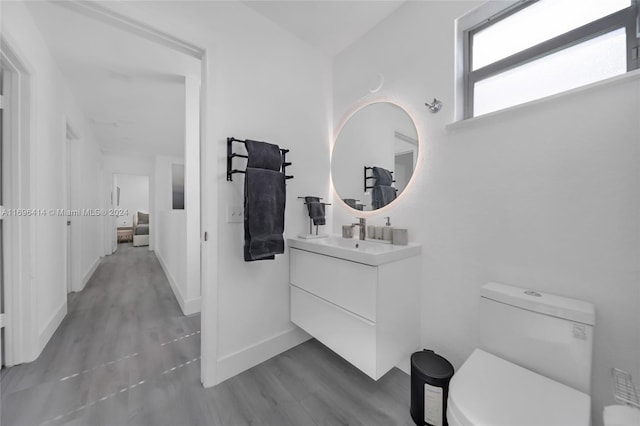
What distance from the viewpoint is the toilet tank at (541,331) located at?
921mm

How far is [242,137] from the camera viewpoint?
164cm

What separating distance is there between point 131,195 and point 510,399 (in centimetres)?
928

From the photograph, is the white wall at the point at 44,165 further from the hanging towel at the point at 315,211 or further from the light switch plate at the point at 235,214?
the hanging towel at the point at 315,211

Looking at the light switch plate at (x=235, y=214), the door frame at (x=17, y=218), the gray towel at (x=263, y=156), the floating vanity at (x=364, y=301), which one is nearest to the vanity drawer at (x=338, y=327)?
the floating vanity at (x=364, y=301)

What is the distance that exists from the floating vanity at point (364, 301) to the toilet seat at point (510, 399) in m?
0.41

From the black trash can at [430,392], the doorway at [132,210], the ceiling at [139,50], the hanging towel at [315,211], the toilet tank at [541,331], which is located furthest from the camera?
the doorway at [132,210]

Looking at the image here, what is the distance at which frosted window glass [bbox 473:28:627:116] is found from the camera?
1049 millimetres

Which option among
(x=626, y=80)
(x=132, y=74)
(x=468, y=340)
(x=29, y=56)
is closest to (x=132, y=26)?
(x=29, y=56)

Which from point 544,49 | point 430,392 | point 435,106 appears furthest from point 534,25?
point 430,392

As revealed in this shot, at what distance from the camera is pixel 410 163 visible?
165 centimetres

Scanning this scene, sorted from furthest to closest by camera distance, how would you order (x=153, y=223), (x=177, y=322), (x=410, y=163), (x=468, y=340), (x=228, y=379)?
1. (x=153, y=223)
2. (x=177, y=322)
3. (x=410, y=163)
4. (x=228, y=379)
5. (x=468, y=340)

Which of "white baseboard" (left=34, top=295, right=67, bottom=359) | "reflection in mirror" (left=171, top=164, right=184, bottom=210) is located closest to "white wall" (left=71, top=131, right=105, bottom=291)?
"white baseboard" (left=34, top=295, right=67, bottom=359)

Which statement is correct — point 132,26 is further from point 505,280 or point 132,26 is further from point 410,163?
point 505,280

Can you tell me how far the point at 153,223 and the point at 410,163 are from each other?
264 inches
